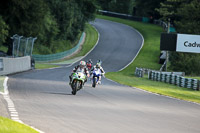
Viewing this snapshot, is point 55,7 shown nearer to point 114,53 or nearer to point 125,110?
point 114,53

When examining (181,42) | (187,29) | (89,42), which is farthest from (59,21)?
(181,42)

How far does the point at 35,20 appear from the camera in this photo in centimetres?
5906

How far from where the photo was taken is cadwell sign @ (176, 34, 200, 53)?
123 feet

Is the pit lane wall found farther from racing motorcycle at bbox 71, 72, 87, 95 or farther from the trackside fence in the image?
racing motorcycle at bbox 71, 72, 87, 95

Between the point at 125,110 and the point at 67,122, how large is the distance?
4.67 meters

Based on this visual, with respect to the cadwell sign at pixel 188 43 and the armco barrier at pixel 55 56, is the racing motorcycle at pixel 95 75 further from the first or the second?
the armco barrier at pixel 55 56

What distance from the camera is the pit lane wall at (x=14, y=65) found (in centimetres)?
3312

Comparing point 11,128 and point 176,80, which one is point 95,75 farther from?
point 11,128

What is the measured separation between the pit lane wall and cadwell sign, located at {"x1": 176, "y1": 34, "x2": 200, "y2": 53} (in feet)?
39.8

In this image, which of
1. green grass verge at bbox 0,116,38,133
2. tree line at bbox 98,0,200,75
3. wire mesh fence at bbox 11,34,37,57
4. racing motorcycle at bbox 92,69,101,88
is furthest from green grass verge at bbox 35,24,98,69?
green grass verge at bbox 0,116,38,133

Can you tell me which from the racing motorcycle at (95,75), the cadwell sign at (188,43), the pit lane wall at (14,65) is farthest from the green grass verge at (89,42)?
the racing motorcycle at (95,75)

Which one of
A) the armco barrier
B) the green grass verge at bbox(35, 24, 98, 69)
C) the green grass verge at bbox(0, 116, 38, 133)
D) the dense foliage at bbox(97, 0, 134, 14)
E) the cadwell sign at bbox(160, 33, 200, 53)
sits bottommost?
the armco barrier

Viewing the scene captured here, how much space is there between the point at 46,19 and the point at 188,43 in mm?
31413

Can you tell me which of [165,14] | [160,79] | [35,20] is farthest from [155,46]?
[160,79]
